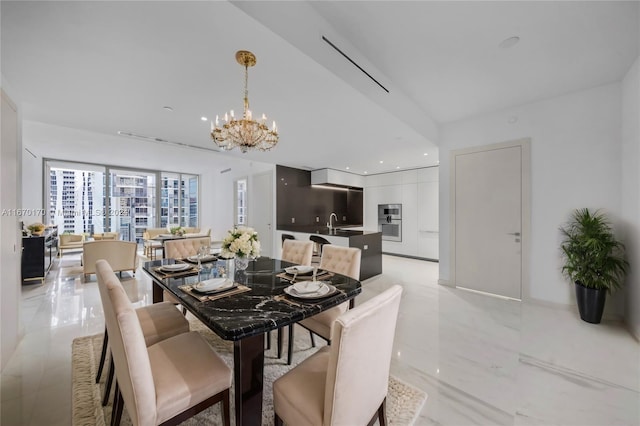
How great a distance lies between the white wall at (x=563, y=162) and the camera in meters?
2.82

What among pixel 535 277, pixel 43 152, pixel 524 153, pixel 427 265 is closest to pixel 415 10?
pixel 524 153

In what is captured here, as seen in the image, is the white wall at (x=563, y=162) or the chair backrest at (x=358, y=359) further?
the white wall at (x=563, y=162)

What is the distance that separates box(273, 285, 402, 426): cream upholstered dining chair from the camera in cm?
90

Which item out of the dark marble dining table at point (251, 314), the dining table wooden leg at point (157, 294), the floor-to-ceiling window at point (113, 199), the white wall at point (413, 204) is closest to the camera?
the dark marble dining table at point (251, 314)

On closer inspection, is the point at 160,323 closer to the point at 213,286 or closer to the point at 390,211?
the point at 213,286

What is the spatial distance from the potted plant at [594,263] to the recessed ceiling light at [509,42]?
214 centimetres

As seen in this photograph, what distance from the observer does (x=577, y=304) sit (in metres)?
2.91

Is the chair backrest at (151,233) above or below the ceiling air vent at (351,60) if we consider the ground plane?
below

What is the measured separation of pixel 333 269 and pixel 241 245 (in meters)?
1.01

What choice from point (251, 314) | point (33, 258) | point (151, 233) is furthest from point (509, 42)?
point (151, 233)

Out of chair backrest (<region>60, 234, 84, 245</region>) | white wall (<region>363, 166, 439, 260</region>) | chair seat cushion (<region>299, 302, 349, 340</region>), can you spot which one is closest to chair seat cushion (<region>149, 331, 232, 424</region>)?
chair seat cushion (<region>299, 302, 349, 340</region>)

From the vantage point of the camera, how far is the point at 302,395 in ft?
3.52

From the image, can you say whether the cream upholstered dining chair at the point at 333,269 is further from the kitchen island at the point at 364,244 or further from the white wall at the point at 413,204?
the white wall at the point at 413,204

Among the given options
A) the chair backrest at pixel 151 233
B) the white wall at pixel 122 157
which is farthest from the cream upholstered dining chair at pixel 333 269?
the chair backrest at pixel 151 233
